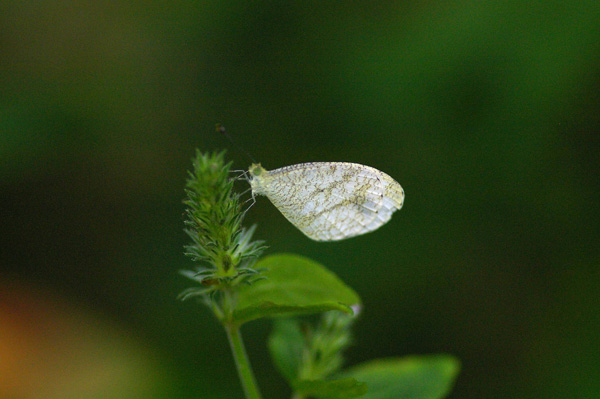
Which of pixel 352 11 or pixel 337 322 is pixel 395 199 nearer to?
pixel 337 322

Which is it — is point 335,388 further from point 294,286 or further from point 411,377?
point 411,377

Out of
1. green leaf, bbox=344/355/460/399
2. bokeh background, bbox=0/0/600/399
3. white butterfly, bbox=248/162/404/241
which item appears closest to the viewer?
green leaf, bbox=344/355/460/399

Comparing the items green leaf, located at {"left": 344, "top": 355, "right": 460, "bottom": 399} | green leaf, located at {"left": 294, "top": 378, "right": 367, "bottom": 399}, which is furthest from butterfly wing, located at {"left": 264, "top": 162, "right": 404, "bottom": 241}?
green leaf, located at {"left": 294, "top": 378, "right": 367, "bottom": 399}

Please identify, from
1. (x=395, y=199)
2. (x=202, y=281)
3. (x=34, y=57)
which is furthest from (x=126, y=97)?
(x=202, y=281)

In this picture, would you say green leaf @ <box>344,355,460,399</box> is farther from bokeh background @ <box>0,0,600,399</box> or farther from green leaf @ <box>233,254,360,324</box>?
bokeh background @ <box>0,0,600,399</box>

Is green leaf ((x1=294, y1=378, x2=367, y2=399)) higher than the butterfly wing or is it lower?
lower
